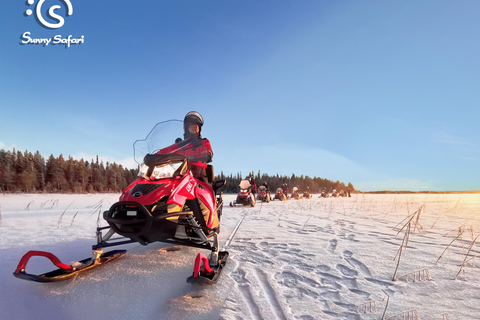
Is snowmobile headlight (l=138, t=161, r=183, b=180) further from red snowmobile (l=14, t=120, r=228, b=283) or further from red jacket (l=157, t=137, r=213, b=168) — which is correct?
red jacket (l=157, t=137, r=213, b=168)

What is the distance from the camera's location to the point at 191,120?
15.6 feet

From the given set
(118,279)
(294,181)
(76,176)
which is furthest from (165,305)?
(294,181)

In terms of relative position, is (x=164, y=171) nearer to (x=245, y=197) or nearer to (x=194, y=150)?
(x=194, y=150)

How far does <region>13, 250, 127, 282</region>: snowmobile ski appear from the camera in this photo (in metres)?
2.63

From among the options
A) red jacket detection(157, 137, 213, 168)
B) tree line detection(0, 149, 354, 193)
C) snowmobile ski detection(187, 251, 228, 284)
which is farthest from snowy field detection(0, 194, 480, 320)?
tree line detection(0, 149, 354, 193)

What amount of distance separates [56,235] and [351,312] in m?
5.69

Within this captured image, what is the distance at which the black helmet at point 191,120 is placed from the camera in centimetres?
467

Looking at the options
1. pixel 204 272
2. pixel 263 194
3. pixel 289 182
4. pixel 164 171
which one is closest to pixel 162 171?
pixel 164 171

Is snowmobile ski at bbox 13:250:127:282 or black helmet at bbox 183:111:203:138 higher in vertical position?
black helmet at bbox 183:111:203:138

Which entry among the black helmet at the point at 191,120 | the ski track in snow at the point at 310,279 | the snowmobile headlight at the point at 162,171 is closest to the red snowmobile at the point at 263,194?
the ski track in snow at the point at 310,279

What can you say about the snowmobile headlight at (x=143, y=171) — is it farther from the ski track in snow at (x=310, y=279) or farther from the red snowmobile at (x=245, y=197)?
the red snowmobile at (x=245, y=197)

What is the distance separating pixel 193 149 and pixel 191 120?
35.1 inches

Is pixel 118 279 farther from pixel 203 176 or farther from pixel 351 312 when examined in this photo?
pixel 351 312

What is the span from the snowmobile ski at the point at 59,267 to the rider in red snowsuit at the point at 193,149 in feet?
5.63
